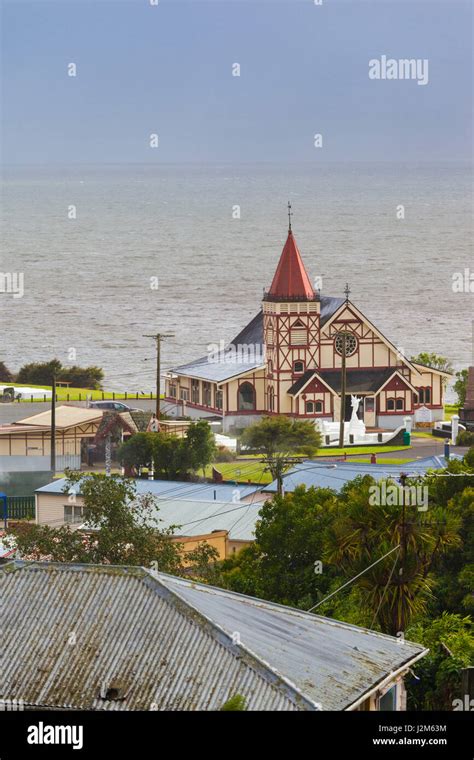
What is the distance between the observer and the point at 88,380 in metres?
109

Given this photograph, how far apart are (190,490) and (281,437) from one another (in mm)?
20229

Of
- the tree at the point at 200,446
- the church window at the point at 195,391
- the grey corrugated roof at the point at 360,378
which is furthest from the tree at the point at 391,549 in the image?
the church window at the point at 195,391

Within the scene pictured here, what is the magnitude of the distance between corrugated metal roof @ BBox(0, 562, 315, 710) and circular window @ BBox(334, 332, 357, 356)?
60823mm

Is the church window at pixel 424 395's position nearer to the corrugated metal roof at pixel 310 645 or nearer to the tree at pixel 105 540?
the tree at pixel 105 540

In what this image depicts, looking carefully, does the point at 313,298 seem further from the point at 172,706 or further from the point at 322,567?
the point at 172,706

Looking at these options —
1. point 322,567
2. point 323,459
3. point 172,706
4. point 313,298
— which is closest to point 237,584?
point 322,567

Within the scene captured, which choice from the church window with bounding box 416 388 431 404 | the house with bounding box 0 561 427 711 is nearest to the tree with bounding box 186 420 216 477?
the church window with bounding box 416 388 431 404

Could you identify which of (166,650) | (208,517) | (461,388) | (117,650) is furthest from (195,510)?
(461,388)

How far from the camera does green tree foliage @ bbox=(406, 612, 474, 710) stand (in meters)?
28.6

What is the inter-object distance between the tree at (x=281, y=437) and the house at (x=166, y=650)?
47227mm

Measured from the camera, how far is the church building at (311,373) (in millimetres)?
84875

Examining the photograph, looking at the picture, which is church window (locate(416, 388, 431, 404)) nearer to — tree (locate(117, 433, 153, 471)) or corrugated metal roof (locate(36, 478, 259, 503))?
tree (locate(117, 433, 153, 471))

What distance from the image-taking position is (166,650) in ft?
78.8
